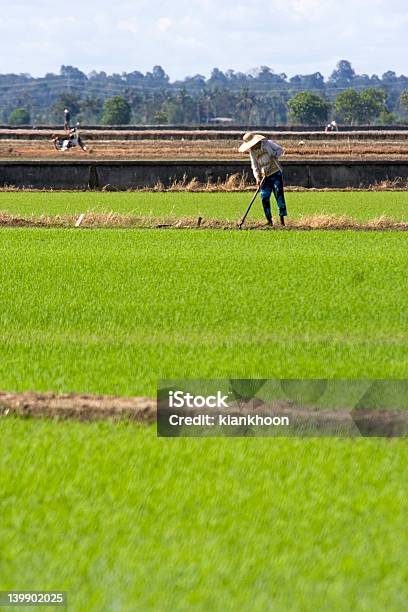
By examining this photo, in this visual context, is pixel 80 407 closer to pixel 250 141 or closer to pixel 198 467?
pixel 198 467

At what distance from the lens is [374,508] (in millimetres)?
5660

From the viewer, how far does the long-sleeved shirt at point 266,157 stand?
68.4 feet

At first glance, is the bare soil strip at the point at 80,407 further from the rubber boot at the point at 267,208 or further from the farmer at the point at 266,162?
the rubber boot at the point at 267,208

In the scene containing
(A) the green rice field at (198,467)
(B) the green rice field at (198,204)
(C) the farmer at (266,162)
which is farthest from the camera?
(B) the green rice field at (198,204)

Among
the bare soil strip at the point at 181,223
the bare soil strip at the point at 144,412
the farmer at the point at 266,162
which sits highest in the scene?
the bare soil strip at the point at 144,412

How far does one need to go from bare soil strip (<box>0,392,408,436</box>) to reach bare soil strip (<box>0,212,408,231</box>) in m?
14.5

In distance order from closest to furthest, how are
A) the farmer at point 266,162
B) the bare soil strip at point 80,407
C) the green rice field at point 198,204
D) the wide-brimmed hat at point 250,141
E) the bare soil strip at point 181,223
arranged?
the bare soil strip at point 80,407
the wide-brimmed hat at point 250,141
the farmer at point 266,162
the bare soil strip at point 181,223
the green rice field at point 198,204

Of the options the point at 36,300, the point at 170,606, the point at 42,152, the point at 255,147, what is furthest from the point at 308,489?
the point at 42,152

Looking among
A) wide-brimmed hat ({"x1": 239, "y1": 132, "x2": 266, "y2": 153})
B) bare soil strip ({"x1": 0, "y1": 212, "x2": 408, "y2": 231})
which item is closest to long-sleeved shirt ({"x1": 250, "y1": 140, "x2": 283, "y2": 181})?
wide-brimmed hat ({"x1": 239, "y1": 132, "x2": 266, "y2": 153})

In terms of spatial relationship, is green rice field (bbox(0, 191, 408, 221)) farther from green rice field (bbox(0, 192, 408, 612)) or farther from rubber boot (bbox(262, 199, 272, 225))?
green rice field (bbox(0, 192, 408, 612))

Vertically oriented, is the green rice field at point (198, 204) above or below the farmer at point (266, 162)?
below

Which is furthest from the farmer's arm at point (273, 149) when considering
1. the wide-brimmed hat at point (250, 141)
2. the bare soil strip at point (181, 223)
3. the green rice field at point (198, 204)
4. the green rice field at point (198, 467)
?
the green rice field at point (198, 467)

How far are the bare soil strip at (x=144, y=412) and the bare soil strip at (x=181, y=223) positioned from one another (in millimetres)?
14520

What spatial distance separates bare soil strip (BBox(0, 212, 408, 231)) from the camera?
871 inches
